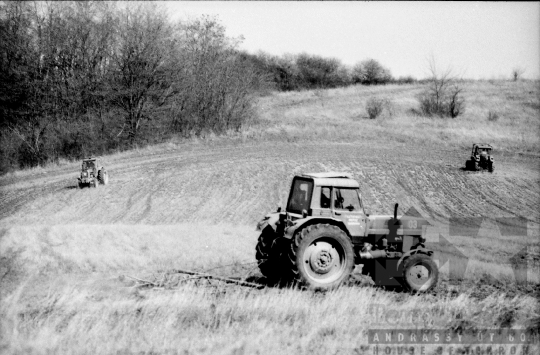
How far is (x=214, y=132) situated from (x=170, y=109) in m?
3.44

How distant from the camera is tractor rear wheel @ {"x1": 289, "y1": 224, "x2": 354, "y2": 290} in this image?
911 centimetres

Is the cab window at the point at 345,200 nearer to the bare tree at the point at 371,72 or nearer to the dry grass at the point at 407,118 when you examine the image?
the dry grass at the point at 407,118

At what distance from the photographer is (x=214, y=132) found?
34.1 m

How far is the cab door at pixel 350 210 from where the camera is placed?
9805mm

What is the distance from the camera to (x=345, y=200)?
10047 mm

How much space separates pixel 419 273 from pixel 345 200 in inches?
75.1

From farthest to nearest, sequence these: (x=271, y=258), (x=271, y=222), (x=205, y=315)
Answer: (x=271, y=222) < (x=271, y=258) < (x=205, y=315)

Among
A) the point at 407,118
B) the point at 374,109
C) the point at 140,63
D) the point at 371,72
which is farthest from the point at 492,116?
the point at 371,72

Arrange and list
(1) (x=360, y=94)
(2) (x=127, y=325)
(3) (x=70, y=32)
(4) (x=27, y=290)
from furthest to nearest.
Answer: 1. (1) (x=360, y=94)
2. (3) (x=70, y=32)
3. (4) (x=27, y=290)
4. (2) (x=127, y=325)

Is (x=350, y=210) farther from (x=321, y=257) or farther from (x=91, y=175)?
(x=91, y=175)

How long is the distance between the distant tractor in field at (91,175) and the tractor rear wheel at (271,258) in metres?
14.9

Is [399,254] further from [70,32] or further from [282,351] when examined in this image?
[70,32]

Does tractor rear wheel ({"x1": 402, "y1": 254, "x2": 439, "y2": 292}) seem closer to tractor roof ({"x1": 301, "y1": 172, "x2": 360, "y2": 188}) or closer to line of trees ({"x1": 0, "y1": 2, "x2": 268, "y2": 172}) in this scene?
tractor roof ({"x1": 301, "y1": 172, "x2": 360, "y2": 188})

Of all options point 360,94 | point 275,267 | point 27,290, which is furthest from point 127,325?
point 360,94
